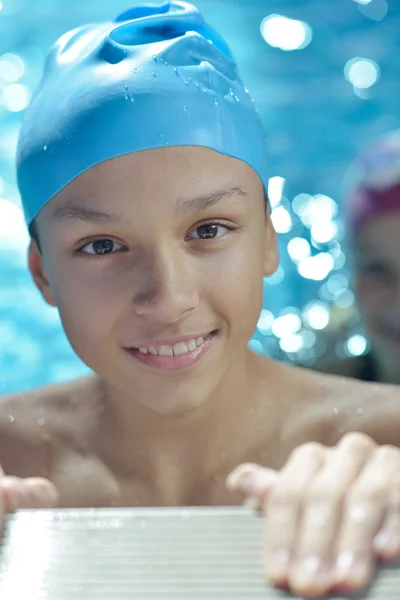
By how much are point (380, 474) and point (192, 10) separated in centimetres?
126

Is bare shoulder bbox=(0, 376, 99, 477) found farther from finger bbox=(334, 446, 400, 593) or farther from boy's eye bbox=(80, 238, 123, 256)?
finger bbox=(334, 446, 400, 593)

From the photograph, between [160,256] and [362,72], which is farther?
[362,72]

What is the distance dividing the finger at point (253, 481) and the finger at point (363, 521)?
3.8 inches

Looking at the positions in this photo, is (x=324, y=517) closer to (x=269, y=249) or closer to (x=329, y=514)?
(x=329, y=514)

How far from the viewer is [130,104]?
170 centimetres

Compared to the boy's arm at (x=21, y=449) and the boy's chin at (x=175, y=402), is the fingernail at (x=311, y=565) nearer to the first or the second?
the boy's chin at (x=175, y=402)

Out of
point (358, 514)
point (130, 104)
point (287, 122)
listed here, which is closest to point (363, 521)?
point (358, 514)

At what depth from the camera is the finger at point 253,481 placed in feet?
3.36

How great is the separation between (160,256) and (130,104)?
0.33 meters

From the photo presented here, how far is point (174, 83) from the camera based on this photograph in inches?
68.5

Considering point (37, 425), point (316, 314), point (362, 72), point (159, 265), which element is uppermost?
point (159, 265)

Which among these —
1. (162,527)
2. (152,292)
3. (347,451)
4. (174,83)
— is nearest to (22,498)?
(162,527)

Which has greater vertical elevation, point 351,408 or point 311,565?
point 311,565

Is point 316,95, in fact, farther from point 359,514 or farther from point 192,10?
point 359,514
